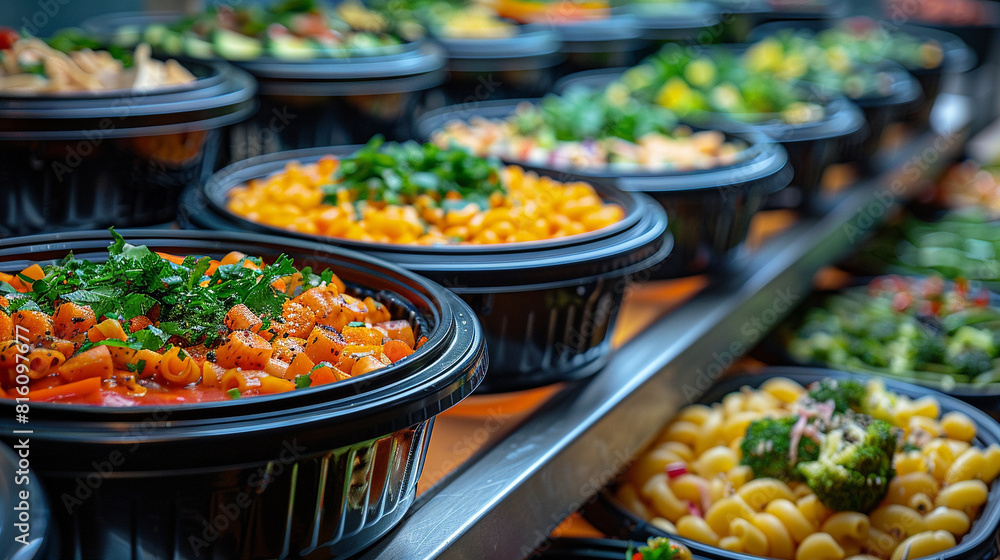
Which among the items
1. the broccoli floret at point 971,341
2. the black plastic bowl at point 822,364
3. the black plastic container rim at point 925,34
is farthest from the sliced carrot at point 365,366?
the black plastic container rim at point 925,34

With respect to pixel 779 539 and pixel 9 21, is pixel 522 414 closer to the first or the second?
pixel 779 539

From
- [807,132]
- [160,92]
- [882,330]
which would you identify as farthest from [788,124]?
[160,92]

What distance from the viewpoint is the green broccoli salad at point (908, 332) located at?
3080mm

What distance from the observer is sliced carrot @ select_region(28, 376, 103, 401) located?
1135mm

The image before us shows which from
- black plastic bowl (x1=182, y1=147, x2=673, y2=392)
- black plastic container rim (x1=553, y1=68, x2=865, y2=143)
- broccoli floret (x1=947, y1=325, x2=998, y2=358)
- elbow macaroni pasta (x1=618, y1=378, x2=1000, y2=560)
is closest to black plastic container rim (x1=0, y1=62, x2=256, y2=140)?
black plastic bowl (x1=182, y1=147, x2=673, y2=392)

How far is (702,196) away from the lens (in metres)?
2.52

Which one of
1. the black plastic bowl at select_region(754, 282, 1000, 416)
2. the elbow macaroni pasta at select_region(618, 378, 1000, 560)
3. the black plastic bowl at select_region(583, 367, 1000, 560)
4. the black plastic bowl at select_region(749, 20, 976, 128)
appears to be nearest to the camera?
the black plastic bowl at select_region(583, 367, 1000, 560)

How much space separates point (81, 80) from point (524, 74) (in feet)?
5.64

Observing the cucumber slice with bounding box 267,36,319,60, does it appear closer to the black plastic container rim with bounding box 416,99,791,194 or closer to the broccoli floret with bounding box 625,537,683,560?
the black plastic container rim with bounding box 416,99,791,194

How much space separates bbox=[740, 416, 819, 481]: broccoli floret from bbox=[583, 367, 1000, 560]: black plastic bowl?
296 millimetres

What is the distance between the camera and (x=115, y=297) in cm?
136

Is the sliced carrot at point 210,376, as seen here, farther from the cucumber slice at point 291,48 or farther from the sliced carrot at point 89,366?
the cucumber slice at point 291,48

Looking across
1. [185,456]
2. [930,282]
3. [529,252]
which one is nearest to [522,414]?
[529,252]

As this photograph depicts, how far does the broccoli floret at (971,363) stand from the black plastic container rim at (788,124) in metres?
0.88
